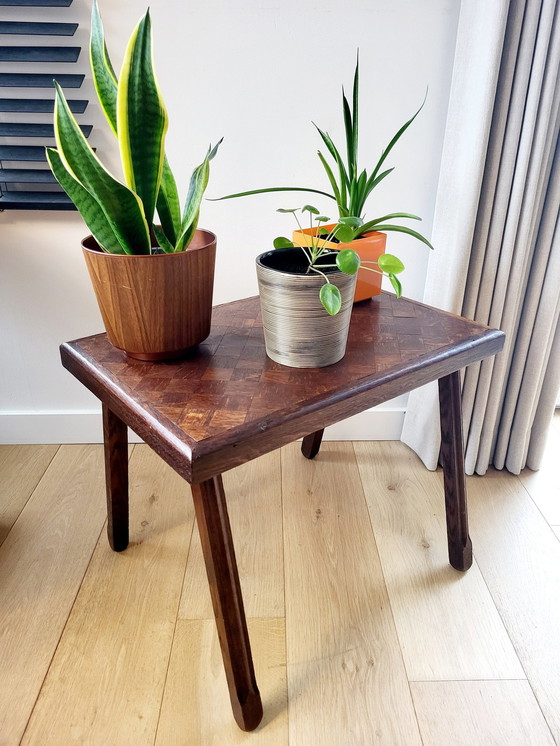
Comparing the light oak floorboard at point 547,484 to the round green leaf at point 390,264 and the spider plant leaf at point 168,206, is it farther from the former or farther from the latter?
the spider plant leaf at point 168,206

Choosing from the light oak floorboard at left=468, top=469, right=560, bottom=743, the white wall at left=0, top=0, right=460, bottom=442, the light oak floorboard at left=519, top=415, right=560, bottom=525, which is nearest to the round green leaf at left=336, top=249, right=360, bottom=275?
the white wall at left=0, top=0, right=460, bottom=442

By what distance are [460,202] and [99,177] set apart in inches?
31.9

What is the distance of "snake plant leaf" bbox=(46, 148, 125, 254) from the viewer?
752mm

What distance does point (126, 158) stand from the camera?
733 millimetres

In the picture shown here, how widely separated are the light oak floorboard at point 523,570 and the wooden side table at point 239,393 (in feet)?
1.06

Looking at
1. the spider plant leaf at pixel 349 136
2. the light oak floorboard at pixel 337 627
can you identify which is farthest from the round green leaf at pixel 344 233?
the light oak floorboard at pixel 337 627

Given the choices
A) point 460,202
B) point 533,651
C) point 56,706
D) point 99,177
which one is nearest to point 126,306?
point 99,177

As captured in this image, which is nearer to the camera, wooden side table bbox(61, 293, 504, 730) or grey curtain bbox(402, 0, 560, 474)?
wooden side table bbox(61, 293, 504, 730)

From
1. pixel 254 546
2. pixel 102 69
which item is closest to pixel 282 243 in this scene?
pixel 102 69

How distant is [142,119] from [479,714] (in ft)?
3.36

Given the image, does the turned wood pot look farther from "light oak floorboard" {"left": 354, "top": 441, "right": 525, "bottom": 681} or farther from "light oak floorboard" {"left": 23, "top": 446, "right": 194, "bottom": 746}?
"light oak floorboard" {"left": 354, "top": 441, "right": 525, "bottom": 681}

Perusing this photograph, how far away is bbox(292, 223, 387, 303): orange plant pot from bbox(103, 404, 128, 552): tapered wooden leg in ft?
1.51

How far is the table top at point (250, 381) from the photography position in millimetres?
696

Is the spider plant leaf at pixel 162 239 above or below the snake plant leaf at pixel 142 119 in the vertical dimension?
below
